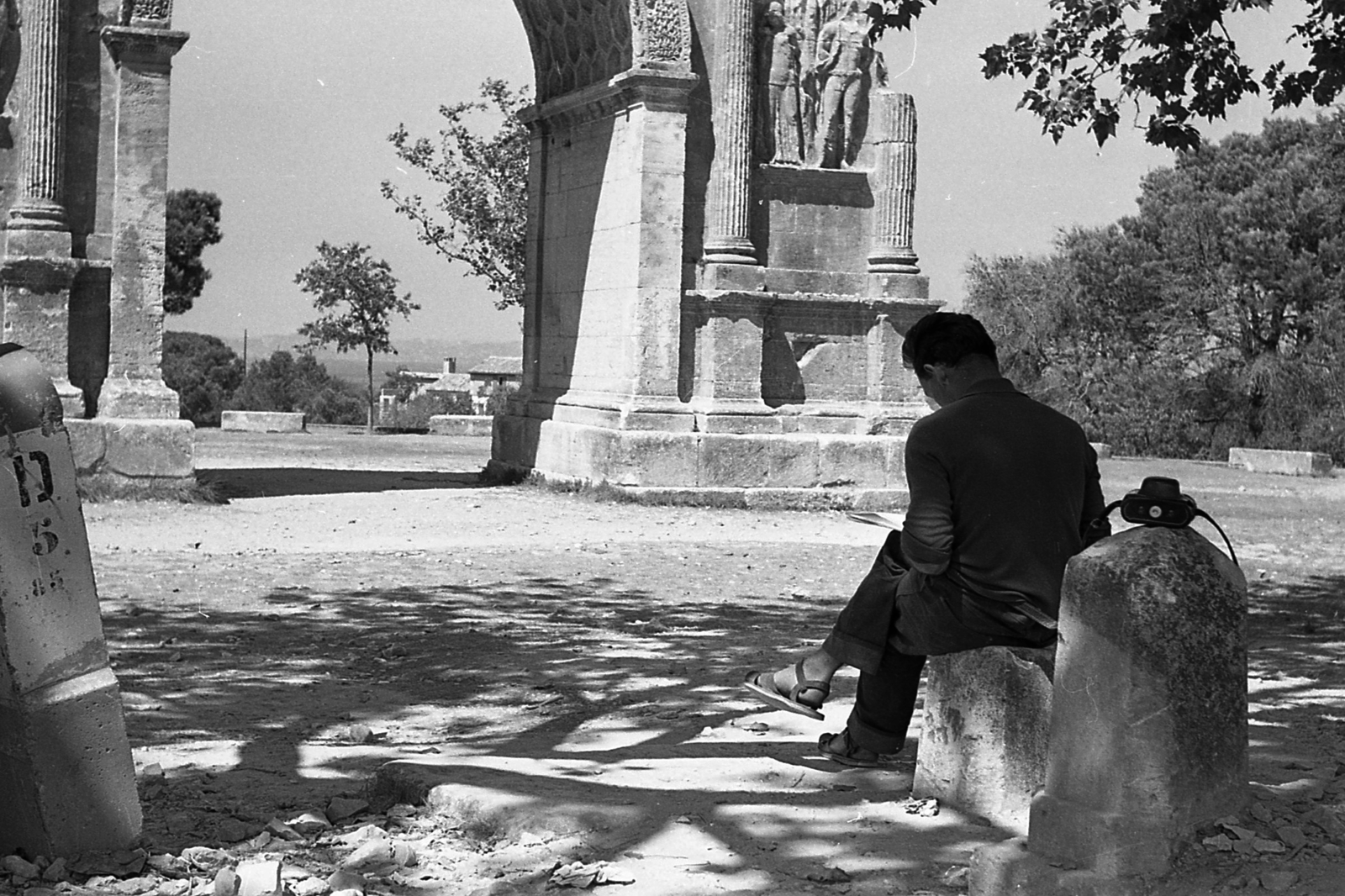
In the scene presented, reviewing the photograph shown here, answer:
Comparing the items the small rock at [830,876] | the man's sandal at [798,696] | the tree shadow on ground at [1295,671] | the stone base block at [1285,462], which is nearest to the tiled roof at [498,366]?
the stone base block at [1285,462]

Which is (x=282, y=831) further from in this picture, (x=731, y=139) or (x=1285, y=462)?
(x=1285, y=462)

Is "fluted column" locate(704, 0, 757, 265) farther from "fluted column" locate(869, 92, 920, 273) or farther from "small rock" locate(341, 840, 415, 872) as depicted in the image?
"small rock" locate(341, 840, 415, 872)

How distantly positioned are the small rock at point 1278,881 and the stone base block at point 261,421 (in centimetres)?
2626

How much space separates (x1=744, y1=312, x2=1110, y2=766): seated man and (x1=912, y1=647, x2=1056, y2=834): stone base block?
0.08 m

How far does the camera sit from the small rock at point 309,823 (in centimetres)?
451

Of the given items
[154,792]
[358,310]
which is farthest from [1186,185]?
[154,792]

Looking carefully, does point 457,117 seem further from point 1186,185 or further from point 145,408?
point 145,408

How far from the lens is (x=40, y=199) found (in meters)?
13.6

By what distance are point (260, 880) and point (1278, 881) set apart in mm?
2432

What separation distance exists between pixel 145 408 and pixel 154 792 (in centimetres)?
959

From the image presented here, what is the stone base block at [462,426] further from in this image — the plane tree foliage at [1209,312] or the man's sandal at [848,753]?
the man's sandal at [848,753]

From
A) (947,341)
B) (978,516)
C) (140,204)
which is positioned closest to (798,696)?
(978,516)

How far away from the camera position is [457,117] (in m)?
35.7

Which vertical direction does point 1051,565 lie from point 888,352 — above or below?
below
